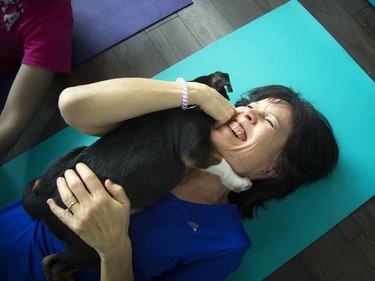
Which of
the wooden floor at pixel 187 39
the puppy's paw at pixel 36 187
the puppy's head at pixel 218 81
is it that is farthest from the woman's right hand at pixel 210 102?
the wooden floor at pixel 187 39

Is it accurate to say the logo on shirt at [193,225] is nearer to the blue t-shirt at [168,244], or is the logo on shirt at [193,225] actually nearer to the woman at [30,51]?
the blue t-shirt at [168,244]

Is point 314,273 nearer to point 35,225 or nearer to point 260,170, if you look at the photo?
point 260,170

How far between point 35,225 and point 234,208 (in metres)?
0.87

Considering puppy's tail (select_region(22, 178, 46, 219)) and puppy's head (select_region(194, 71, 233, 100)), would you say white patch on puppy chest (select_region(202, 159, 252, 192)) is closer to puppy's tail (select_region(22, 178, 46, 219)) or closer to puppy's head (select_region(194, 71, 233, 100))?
puppy's head (select_region(194, 71, 233, 100))

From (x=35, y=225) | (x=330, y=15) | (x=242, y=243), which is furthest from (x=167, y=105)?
(x=330, y=15)

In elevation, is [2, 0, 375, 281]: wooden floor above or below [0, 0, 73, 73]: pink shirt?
below

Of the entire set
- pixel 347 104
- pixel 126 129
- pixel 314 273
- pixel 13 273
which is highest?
pixel 126 129

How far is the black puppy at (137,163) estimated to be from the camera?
1097 millimetres

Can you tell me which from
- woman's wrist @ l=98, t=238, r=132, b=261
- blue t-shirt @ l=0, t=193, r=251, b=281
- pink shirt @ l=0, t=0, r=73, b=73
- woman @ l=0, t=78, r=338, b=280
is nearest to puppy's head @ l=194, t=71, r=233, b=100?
woman @ l=0, t=78, r=338, b=280

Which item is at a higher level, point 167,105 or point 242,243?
point 167,105

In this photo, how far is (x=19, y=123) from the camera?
1701 millimetres

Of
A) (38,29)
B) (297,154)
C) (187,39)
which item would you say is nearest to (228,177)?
(297,154)

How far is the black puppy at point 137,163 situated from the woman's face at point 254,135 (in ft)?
0.15

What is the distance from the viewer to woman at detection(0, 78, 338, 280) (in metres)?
1.00
